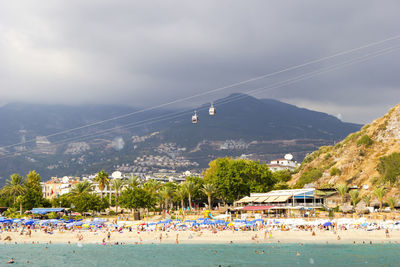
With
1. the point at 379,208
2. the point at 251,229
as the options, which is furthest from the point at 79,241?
the point at 379,208

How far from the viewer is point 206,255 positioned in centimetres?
5609

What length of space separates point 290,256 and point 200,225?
2649 centimetres

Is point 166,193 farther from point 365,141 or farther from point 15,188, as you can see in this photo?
point 365,141

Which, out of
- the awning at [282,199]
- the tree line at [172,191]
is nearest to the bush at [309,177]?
the tree line at [172,191]

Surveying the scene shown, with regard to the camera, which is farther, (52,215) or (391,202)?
(52,215)

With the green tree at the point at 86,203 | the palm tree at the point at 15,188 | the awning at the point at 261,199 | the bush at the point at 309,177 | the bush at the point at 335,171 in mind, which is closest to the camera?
the awning at the point at 261,199

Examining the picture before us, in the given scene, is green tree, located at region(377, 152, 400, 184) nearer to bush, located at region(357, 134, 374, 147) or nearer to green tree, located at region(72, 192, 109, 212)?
bush, located at region(357, 134, 374, 147)

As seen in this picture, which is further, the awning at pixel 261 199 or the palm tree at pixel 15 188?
the palm tree at pixel 15 188

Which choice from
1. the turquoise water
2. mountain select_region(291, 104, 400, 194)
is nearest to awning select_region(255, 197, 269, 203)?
mountain select_region(291, 104, 400, 194)

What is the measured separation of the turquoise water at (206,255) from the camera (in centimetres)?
5100

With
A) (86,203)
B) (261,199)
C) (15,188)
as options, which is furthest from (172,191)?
(15,188)

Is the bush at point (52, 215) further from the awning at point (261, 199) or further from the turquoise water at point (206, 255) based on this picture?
the awning at point (261, 199)

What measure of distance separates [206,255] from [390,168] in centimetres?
6398

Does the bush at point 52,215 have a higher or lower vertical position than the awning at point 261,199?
lower
